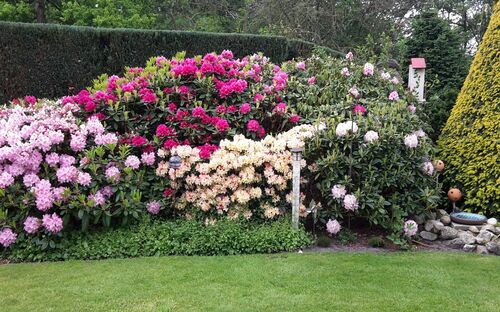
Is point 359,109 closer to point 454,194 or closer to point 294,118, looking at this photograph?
point 294,118

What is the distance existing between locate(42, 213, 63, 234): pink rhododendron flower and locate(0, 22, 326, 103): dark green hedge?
453 centimetres

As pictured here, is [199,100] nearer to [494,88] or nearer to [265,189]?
[265,189]

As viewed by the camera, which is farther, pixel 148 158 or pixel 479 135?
pixel 479 135

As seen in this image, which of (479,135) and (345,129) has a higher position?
(345,129)

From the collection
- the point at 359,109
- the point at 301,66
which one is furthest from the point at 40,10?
the point at 359,109

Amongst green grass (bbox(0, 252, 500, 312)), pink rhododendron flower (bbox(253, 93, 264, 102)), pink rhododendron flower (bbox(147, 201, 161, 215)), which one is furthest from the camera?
pink rhododendron flower (bbox(253, 93, 264, 102))

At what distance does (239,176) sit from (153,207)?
0.97 meters

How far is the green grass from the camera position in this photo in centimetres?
312

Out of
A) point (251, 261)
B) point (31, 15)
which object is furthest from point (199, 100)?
point (31, 15)

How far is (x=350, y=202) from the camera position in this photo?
14.7 ft

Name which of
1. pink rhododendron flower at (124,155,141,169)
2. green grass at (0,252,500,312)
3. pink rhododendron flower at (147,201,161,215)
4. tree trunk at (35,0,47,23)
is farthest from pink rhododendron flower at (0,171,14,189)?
tree trunk at (35,0,47,23)

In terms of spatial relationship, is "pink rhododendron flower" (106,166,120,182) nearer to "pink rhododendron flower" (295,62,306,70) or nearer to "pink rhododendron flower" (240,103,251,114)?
"pink rhododendron flower" (240,103,251,114)

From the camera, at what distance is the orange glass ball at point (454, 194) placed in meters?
5.20

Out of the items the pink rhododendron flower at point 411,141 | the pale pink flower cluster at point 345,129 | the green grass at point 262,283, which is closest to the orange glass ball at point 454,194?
the pink rhododendron flower at point 411,141
